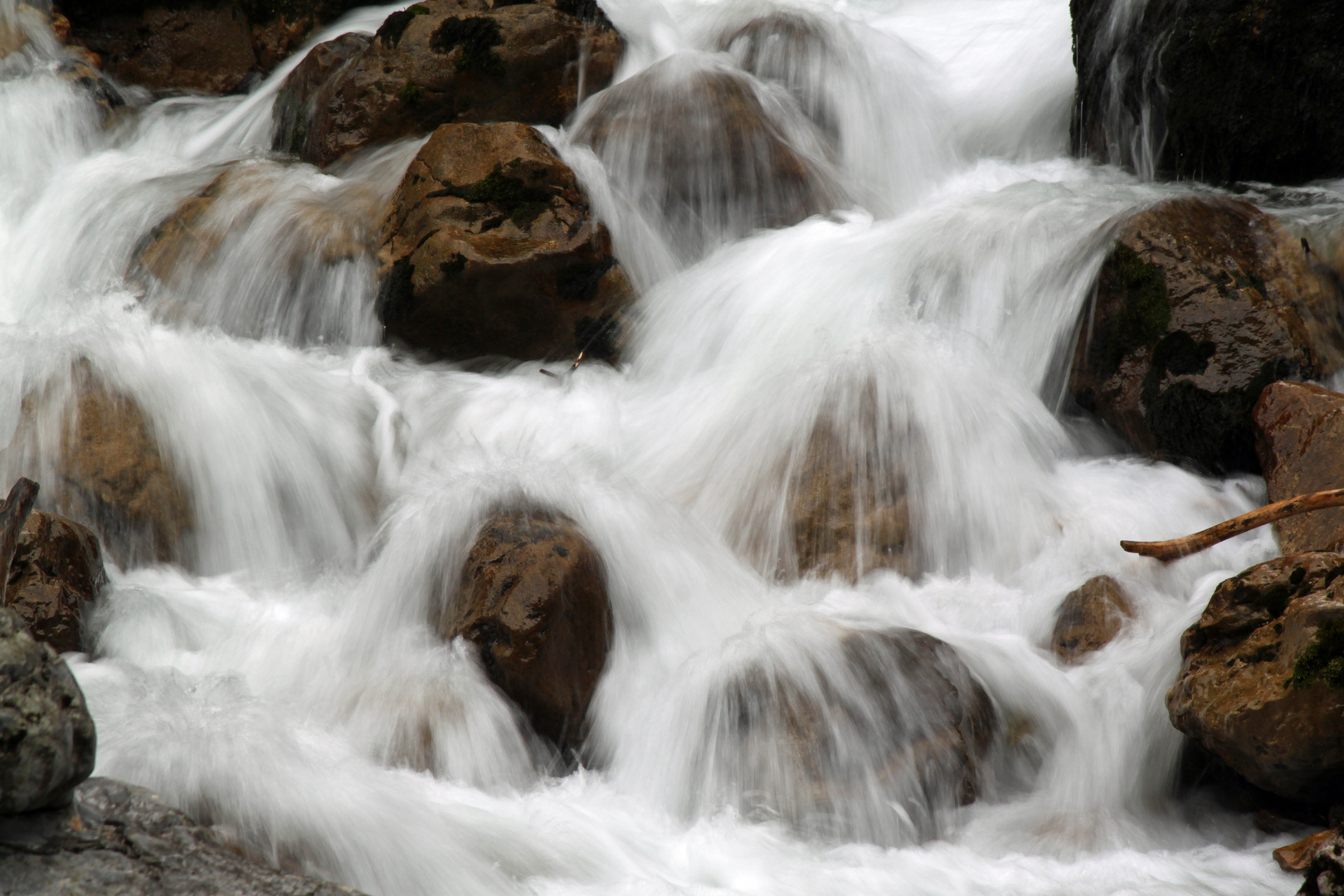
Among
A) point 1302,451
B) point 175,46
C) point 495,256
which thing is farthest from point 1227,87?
point 175,46

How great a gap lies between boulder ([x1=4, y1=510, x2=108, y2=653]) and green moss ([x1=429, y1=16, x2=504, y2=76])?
442 cm

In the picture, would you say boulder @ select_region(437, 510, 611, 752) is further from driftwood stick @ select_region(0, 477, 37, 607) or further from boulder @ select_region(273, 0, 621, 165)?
boulder @ select_region(273, 0, 621, 165)

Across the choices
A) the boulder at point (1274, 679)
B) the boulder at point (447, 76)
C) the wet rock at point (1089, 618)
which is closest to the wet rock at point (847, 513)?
the wet rock at point (1089, 618)

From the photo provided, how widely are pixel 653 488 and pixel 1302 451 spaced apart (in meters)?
2.81

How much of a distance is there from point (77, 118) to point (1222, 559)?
8.32 m

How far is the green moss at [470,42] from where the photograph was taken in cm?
738

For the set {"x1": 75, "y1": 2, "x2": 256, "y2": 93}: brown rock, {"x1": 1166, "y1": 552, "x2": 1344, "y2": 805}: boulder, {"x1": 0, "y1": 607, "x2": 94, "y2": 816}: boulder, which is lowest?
{"x1": 1166, "y1": 552, "x2": 1344, "y2": 805}: boulder

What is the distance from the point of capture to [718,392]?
5.82 meters

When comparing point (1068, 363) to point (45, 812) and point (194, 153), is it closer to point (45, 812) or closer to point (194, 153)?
point (45, 812)

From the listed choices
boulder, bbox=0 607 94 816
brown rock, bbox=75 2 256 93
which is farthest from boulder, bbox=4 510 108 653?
brown rock, bbox=75 2 256 93

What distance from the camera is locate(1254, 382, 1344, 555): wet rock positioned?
4.11 metres

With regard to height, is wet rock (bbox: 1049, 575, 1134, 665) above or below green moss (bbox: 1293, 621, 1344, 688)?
below

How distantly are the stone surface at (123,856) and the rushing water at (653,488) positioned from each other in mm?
394

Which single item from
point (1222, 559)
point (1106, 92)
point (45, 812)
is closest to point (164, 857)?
point (45, 812)
